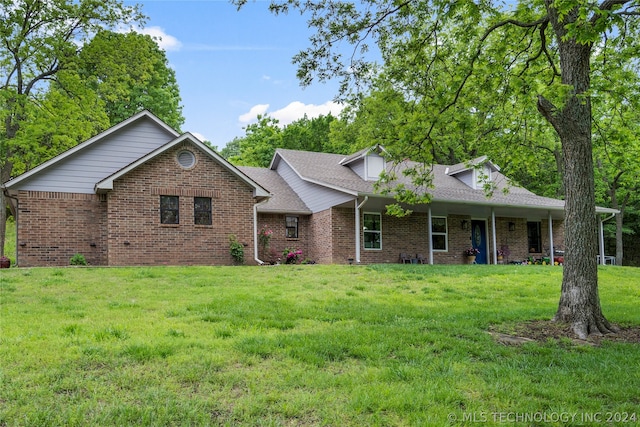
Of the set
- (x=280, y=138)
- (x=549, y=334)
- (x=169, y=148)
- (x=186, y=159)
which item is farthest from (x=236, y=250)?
(x=280, y=138)

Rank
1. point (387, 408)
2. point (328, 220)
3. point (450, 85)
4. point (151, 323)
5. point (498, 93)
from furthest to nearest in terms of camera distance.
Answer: point (328, 220) < point (498, 93) < point (450, 85) < point (151, 323) < point (387, 408)

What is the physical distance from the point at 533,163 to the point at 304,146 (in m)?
26.5

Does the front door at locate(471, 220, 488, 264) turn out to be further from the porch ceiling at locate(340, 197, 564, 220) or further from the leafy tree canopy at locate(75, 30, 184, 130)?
the leafy tree canopy at locate(75, 30, 184, 130)

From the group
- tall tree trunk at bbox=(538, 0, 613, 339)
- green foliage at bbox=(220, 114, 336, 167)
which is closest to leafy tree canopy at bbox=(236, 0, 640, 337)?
tall tree trunk at bbox=(538, 0, 613, 339)

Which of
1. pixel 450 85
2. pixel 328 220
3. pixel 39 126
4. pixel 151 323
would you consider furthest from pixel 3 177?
pixel 450 85

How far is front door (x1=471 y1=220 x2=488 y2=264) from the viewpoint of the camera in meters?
21.6

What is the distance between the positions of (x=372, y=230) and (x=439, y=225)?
3364 millimetres

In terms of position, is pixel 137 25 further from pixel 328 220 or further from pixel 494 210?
pixel 494 210

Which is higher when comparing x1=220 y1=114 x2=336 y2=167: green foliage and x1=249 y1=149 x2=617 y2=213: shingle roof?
x1=220 y1=114 x2=336 y2=167: green foliage

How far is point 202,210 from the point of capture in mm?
15812

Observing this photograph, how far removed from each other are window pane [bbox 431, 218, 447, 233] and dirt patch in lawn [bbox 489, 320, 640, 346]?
13596mm

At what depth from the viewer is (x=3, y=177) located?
1994 cm

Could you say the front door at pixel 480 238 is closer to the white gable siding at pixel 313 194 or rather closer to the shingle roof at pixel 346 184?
the shingle roof at pixel 346 184

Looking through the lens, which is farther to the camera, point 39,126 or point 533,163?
point 39,126
